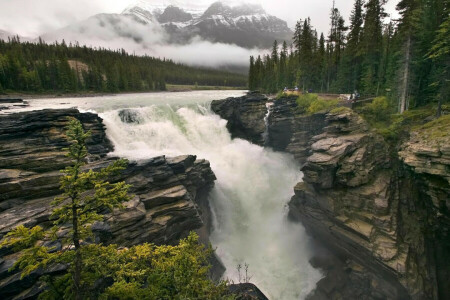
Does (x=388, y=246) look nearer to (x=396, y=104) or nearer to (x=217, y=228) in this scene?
(x=217, y=228)

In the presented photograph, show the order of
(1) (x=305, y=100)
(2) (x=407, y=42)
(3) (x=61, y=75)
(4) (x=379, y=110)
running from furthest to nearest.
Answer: (3) (x=61, y=75) < (1) (x=305, y=100) < (4) (x=379, y=110) < (2) (x=407, y=42)

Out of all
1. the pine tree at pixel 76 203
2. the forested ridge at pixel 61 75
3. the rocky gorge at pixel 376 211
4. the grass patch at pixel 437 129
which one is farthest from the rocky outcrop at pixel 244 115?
the forested ridge at pixel 61 75

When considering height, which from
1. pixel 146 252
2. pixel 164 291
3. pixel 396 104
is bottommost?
pixel 164 291

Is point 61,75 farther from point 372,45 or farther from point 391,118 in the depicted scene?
point 391,118

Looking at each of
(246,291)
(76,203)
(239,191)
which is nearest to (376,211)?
(246,291)

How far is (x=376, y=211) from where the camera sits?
2489 cm

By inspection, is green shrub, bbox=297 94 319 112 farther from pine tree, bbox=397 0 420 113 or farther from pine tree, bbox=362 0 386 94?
pine tree, bbox=397 0 420 113

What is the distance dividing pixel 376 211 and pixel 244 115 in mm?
29541

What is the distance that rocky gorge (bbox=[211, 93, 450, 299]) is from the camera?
2188 centimetres

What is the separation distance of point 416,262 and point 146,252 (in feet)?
87.1

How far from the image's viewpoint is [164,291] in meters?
11.9

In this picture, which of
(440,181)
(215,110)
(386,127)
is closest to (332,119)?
(386,127)

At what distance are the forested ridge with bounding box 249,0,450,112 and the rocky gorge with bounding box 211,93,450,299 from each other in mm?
9393

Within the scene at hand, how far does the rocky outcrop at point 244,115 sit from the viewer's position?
48.0m
